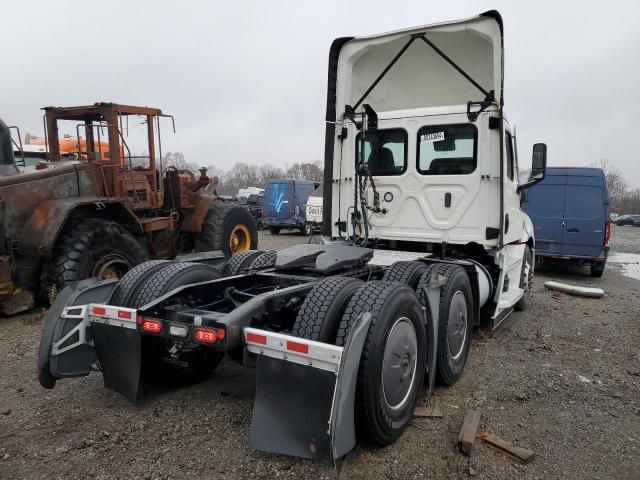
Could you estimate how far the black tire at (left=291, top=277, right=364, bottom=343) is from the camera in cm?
308

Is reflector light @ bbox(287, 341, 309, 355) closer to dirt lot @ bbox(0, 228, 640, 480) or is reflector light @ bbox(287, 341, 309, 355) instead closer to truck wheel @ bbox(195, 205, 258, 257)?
dirt lot @ bbox(0, 228, 640, 480)

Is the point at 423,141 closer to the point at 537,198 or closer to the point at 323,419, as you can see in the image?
the point at 323,419

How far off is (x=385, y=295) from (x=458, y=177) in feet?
8.76

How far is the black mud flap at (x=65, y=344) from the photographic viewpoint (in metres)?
3.41

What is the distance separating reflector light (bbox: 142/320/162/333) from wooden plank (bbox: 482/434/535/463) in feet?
7.36

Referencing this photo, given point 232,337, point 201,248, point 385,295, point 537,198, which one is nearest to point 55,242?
point 201,248

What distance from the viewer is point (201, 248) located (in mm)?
9414

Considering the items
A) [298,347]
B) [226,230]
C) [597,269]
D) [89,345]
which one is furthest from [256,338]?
[597,269]

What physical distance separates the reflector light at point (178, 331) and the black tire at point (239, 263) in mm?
1585

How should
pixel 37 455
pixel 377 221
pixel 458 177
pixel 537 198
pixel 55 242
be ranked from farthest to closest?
pixel 537 198, pixel 55 242, pixel 377 221, pixel 458 177, pixel 37 455

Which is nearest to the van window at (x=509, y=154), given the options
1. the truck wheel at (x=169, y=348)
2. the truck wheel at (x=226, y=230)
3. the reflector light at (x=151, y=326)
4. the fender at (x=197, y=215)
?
the truck wheel at (x=169, y=348)

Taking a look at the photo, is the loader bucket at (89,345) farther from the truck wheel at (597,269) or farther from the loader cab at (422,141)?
the truck wheel at (597,269)

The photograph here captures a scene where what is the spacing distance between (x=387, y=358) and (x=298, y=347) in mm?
680

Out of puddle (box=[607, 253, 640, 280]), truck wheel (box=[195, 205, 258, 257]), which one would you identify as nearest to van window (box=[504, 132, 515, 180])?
truck wheel (box=[195, 205, 258, 257])
